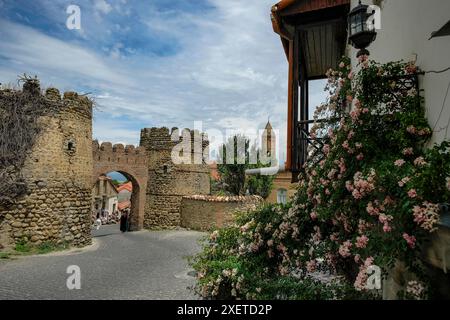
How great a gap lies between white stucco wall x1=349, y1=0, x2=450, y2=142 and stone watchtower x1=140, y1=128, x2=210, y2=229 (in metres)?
18.9

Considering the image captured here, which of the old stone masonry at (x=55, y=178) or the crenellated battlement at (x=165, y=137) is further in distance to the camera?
the crenellated battlement at (x=165, y=137)

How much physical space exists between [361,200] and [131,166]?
20.6 meters

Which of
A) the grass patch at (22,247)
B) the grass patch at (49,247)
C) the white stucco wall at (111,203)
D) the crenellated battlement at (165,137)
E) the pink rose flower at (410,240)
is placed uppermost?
the crenellated battlement at (165,137)

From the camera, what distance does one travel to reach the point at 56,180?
13.0 metres

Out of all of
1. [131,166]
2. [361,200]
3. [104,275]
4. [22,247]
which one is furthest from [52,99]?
[361,200]

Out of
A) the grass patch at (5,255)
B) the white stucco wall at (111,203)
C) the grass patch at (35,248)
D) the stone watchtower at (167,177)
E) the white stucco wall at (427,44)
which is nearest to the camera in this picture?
the white stucco wall at (427,44)

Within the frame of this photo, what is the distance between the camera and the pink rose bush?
274 centimetres

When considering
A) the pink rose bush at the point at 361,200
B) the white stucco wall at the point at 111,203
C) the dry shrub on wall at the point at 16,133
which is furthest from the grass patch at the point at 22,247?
the white stucco wall at the point at 111,203

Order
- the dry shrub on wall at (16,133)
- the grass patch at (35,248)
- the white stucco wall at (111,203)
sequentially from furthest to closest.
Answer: the white stucco wall at (111,203) < the dry shrub on wall at (16,133) < the grass patch at (35,248)

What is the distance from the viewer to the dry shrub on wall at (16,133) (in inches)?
469

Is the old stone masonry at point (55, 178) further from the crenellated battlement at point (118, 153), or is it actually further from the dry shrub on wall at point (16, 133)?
the crenellated battlement at point (118, 153)

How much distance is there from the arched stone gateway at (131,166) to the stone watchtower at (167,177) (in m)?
0.39

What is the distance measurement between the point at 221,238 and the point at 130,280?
257 centimetres

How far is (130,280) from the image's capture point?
865 centimetres
